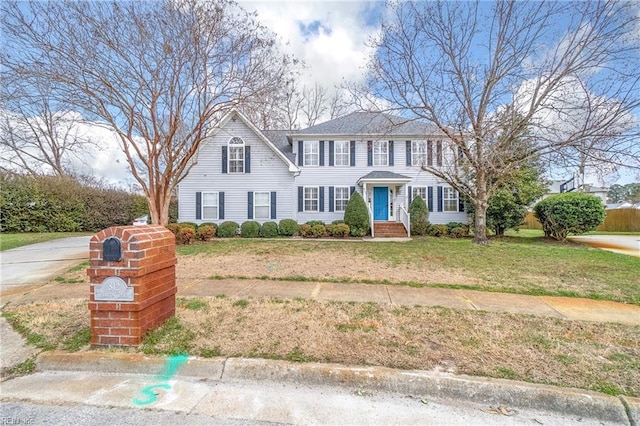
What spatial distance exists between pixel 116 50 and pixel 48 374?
10286mm

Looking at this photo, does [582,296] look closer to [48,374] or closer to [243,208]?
[48,374]

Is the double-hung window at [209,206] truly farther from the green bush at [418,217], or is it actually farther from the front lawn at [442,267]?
the green bush at [418,217]

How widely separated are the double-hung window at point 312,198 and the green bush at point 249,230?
10.2ft

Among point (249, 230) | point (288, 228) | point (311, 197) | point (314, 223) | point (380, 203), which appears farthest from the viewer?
point (380, 203)

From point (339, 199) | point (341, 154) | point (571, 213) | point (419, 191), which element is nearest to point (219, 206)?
point (339, 199)

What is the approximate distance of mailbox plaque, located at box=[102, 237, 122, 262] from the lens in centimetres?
296

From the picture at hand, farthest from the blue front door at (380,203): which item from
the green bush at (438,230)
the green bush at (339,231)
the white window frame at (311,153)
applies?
the white window frame at (311,153)

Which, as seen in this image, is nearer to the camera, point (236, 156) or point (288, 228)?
point (288, 228)

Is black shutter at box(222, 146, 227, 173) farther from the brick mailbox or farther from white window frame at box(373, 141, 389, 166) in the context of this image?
the brick mailbox

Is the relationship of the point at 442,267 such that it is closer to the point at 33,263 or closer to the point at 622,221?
the point at 33,263

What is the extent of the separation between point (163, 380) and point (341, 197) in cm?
1462

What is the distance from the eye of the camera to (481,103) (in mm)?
→ 11219

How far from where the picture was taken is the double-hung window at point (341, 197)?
16.8m

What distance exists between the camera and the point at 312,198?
1677 cm
